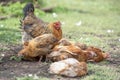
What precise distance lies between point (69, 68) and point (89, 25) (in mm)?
6184

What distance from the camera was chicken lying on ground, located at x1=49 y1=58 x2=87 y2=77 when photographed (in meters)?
Answer: 6.78

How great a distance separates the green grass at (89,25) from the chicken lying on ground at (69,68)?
12 centimetres

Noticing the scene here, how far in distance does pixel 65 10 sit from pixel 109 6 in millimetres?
2530

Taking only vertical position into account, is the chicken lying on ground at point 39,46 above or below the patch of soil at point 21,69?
above

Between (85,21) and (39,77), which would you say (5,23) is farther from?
(39,77)

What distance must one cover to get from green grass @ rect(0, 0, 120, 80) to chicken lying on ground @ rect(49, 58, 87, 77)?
4.6 inches

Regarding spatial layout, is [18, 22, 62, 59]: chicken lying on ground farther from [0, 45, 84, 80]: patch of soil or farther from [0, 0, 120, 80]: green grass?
[0, 0, 120, 80]: green grass

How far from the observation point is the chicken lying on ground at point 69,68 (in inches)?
267

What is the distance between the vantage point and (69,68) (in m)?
6.76

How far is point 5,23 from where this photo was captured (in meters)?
12.0

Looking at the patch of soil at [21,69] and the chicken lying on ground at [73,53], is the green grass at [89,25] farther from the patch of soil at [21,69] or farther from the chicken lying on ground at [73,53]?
the patch of soil at [21,69]

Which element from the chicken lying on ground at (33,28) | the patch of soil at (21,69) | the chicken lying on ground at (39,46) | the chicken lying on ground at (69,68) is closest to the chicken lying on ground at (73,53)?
the chicken lying on ground at (39,46)

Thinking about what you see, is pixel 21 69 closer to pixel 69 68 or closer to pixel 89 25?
pixel 69 68

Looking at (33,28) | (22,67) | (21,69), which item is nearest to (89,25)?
(33,28)
